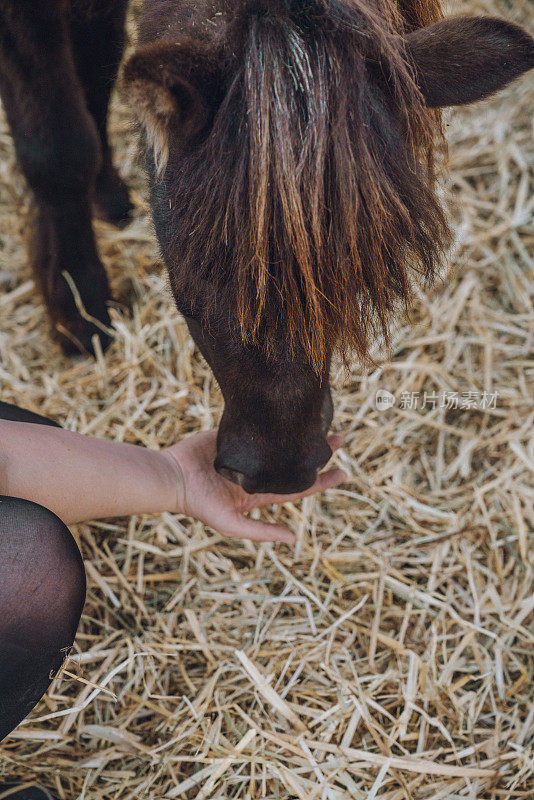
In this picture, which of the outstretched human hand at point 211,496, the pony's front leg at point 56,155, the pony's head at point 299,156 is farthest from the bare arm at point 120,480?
the pony's front leg at point 56,155

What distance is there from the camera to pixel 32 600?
1089 millimetres

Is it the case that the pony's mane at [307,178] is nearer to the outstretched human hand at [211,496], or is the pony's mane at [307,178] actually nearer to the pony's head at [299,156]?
the pony's head at [299,156]

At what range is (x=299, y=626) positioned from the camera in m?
1.61

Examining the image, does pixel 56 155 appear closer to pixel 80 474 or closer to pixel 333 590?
pixel 80 474

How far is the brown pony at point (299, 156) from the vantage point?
38.4 inches

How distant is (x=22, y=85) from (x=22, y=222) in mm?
867

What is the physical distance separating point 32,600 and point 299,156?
0.81 m

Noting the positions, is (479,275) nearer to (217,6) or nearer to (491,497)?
→ (491,497)

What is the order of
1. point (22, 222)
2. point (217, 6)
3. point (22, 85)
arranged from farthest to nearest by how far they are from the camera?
point (22, 222) → point (22, 85) → point (217, 6)

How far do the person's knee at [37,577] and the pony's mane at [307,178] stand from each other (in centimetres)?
47

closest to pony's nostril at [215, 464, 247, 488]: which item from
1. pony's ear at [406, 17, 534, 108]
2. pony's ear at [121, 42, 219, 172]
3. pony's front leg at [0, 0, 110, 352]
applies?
pony's ear at [121, 42, 219, 172]

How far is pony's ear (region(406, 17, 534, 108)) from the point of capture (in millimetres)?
1040

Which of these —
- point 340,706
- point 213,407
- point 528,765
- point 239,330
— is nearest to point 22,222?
point 213,407

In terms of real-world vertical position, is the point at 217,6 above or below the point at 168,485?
above
